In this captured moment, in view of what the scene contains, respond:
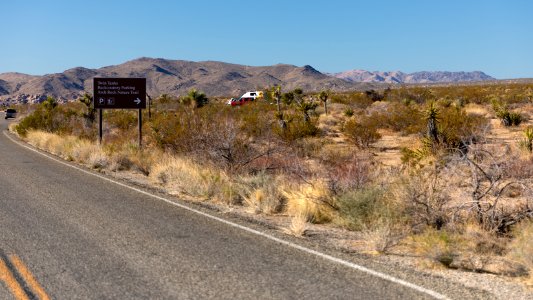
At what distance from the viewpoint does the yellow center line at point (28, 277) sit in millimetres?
5566

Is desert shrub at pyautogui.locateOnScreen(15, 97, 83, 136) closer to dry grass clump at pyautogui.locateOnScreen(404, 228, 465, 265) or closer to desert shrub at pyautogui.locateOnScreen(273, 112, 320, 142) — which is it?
desert shrub at pyautogui.locateOnScreen(273, 112, 320, 142)

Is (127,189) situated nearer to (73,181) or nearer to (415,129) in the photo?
(73,181)

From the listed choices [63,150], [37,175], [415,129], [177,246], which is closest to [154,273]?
[177,246]

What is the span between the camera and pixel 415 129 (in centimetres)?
2439

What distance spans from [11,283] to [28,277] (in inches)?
8.7

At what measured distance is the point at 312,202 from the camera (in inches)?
411

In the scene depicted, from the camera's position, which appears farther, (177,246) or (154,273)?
(177,246)

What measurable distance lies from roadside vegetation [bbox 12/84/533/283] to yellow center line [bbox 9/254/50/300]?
383 cm

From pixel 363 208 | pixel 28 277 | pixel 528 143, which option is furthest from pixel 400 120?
pixel 28 277

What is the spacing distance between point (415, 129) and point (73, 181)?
15.2 metres

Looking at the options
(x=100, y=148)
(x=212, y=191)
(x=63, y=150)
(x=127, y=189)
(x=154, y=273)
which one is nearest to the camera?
(x=154, y=273)

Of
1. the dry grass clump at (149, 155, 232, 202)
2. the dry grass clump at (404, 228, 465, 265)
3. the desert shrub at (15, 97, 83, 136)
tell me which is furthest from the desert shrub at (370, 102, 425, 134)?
the dry grass clump at (404, 228, 465, 265)

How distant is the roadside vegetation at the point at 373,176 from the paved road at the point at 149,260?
131 cm

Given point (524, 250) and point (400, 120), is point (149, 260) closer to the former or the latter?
point (524, 250)
